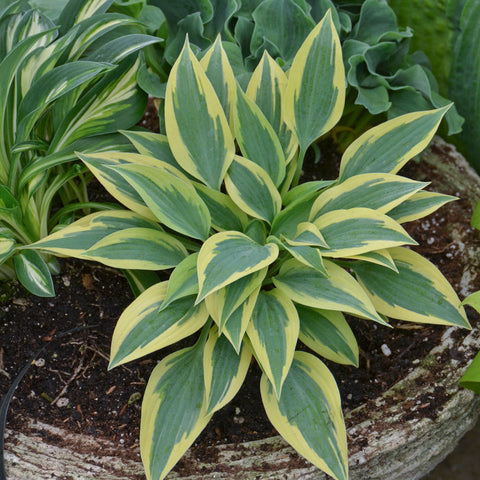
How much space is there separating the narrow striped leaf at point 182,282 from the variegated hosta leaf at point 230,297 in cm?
3

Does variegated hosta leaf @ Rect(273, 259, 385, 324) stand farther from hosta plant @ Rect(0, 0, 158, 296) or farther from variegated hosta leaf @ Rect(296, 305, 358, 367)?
hosta plant @ Rect(0, 0, 158, 296)

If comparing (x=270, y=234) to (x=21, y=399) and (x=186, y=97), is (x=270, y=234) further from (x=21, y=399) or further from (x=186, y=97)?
(x=21, y=399)

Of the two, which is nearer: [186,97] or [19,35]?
[186,97]

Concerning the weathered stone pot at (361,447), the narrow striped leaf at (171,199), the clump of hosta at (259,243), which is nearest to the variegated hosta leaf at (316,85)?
the clump of hosta at (259,243)

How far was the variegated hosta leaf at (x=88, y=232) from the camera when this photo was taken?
3.11 ft

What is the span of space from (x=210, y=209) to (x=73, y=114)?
0.33m

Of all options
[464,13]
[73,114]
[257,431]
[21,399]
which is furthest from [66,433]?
[464,13]

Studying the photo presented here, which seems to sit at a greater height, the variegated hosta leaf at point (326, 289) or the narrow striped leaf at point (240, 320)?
the variegated hosta leaf at point (326, 289)

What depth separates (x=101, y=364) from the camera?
112 cm

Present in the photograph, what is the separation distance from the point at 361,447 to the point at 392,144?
1.60ft

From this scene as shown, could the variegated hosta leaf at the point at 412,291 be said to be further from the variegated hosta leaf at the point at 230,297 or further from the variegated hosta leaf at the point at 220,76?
the variegated hosta leaf at the point at 220,76

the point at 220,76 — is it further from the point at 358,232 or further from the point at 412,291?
the point at 412,291

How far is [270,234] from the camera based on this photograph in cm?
100

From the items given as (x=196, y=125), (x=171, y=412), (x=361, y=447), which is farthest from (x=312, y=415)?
(x=196, y=125)
